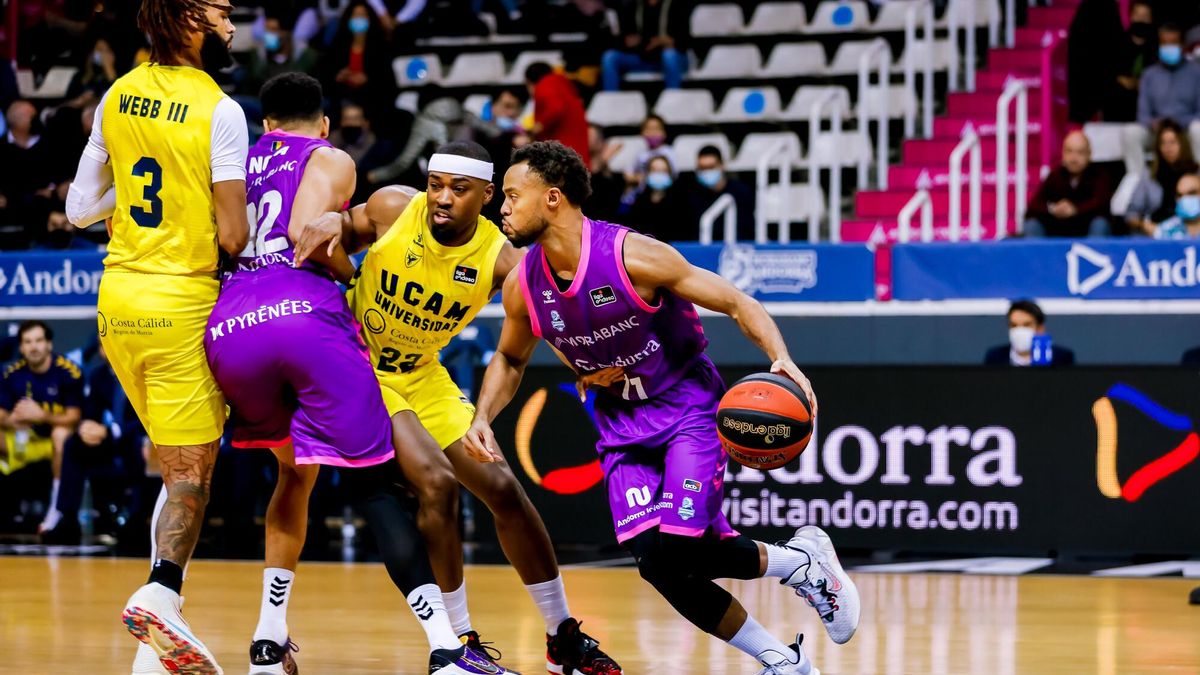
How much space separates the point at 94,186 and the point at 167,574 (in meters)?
1.37

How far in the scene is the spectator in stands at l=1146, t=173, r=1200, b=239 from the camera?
11.8 metres

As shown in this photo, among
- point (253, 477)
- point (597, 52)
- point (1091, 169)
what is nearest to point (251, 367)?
point (253, 477)

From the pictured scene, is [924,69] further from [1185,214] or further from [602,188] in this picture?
[1185,214]

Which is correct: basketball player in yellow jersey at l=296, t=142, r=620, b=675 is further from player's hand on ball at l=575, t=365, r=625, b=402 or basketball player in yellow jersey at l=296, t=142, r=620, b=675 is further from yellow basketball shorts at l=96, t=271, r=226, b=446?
yellow basketball shorts at l=96, t=271, r=226, b=446

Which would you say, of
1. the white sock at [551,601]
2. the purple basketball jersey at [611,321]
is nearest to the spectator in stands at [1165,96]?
the purple basketball jersey at [611,321]

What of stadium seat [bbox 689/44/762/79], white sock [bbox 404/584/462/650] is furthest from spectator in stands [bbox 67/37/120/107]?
white sock [bbox 404/584/462/650]

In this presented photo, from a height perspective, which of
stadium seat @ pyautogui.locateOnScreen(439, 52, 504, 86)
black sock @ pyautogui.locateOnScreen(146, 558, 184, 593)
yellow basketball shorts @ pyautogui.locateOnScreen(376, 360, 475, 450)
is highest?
stadium seat @ pyautogui.locateOnScreen(439, 52, 504, 86)

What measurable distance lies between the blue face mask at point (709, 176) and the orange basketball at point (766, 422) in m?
8.12

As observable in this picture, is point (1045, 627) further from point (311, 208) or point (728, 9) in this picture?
point (728, 9)

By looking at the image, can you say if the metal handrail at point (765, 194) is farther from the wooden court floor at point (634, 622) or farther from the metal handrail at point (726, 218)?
the wooden court floor at point (634, 622)

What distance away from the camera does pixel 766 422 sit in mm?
5551

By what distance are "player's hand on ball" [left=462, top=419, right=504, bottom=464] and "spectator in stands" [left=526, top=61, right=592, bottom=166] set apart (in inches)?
321

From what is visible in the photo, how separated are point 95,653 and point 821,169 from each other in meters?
9.53

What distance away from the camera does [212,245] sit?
5801 millimetres
